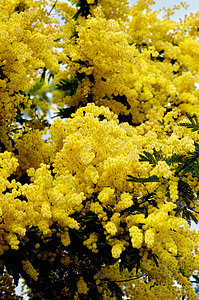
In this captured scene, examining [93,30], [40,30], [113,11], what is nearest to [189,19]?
[113,11]

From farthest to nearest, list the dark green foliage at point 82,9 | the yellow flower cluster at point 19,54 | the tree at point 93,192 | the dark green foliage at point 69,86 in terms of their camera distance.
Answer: the dark green foliage at point 82,9 < the dark green foliage at point 69,86 < the yellow flower cluster at point 19,54 < the tree at point 93,192

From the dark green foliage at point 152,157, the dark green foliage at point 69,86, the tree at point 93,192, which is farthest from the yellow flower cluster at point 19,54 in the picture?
the dark green foliage at point 152,157

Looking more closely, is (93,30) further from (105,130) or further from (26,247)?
(26,247)

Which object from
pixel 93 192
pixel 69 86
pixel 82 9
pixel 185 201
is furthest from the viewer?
pixel 82 9

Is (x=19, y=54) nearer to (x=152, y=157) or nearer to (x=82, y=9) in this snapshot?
(x=152, y=157)

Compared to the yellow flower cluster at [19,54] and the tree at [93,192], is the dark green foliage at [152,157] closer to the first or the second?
the tree at [93,192]

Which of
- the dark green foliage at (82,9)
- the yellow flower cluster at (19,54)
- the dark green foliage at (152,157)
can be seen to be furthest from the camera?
the dark green foliage at (82,9)

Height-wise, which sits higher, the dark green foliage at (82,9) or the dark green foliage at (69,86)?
the dark green foliage at (82,9)

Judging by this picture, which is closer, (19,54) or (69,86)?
(19,54)

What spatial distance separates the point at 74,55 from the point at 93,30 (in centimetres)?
51

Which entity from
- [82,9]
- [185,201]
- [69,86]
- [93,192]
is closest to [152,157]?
[185,201]

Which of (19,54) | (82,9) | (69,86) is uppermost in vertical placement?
(82,9)

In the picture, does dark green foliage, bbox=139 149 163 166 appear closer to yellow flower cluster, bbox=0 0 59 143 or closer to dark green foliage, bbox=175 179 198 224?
dark green foliage, bbox=175 179 198 224

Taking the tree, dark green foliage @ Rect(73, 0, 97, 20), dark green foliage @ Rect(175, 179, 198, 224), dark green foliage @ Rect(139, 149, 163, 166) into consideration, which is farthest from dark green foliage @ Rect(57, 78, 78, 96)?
dark green foliage @ Rect(175, 179, 198, 224)
